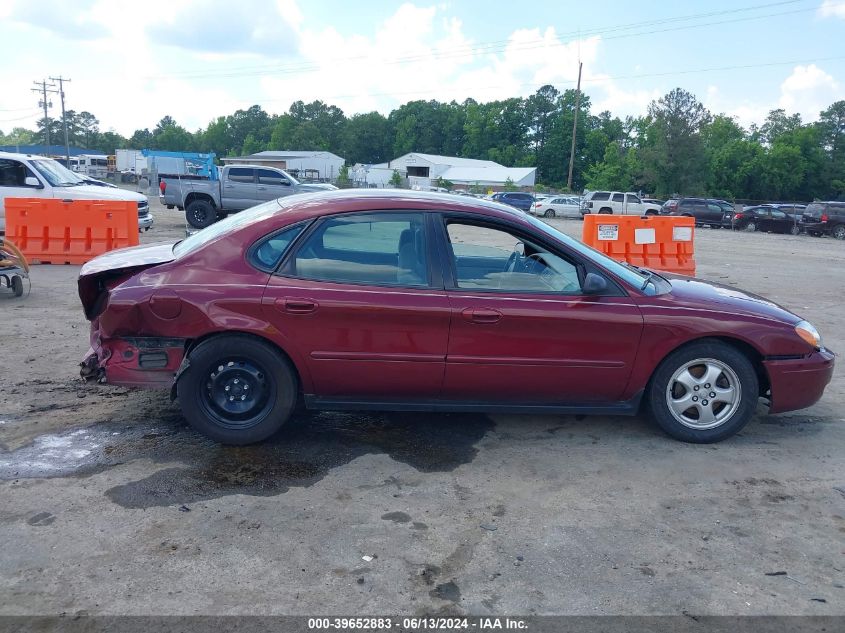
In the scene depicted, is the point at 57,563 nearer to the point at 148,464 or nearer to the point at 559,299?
the point at 148,464

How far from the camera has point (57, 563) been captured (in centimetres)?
328

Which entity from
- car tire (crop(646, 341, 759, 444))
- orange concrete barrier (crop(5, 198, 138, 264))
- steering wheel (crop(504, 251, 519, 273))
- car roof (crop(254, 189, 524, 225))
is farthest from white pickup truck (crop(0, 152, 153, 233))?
car tire (crop(646, 341, 759, 444))

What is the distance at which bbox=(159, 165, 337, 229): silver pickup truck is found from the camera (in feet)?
67.8

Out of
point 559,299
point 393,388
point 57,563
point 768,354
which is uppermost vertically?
point 559,299

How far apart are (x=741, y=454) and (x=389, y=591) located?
2786 mm

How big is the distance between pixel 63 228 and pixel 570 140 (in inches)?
4071

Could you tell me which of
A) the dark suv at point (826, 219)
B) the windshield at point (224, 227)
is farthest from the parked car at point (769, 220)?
the windshield at point (224, 227)

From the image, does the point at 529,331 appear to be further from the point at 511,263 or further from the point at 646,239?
the point at 646,239

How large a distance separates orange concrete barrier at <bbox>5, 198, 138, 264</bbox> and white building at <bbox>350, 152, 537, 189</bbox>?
2454 inches

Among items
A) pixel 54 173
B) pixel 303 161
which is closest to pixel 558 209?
pixel 54 173

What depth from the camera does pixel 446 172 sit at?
88438 mm

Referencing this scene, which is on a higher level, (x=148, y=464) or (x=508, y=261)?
(x=508, y=261)

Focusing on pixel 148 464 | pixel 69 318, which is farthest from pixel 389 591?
pixel 69 318

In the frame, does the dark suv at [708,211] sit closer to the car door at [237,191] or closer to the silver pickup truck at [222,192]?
the silver pickup truck at [222,192]
